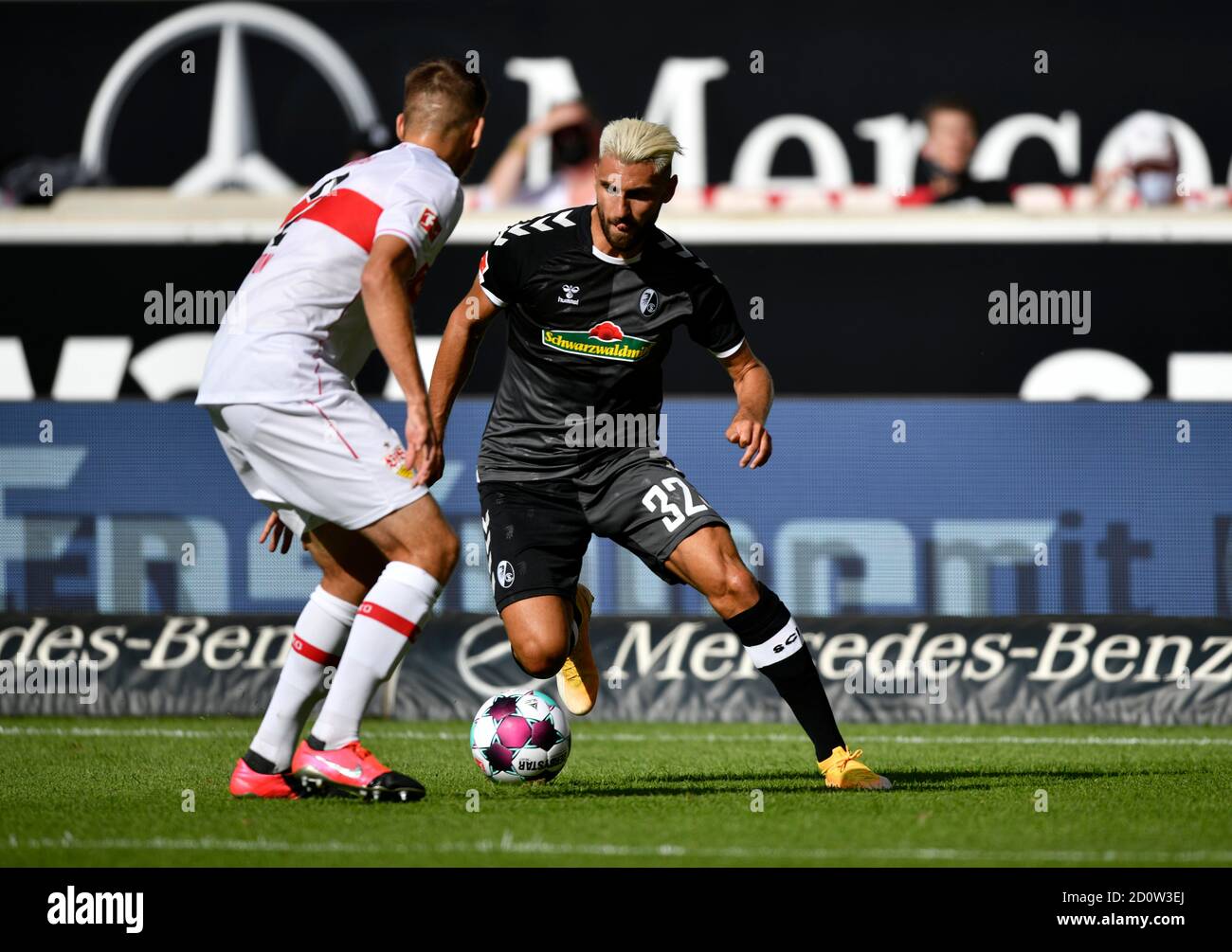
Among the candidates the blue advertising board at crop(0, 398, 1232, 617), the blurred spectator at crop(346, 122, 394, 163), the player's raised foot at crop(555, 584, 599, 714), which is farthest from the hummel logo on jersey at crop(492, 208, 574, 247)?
the blurred spectator at crop(346, 122, 394, 163)

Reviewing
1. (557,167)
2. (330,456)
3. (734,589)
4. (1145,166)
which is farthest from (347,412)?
(1145,166)

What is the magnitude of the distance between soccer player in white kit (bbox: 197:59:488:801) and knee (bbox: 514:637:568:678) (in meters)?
0.81

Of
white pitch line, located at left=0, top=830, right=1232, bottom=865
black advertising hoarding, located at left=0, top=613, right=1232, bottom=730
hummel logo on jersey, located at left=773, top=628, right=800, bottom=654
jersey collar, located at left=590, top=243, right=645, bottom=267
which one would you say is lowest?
black advertising hoarding, located at left=0, top=613, right=1232, bottom=730

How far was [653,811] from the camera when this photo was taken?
5320 millimetres

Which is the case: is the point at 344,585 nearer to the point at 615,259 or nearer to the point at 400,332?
the point at 400,332

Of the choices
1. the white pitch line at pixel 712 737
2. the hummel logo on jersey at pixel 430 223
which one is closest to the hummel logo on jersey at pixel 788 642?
the hummel logo on jersey at pixel 430 223

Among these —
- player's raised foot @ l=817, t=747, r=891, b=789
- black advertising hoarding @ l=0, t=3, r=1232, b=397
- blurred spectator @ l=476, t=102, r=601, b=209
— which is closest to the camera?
player's raised foot @ l=817, t=747, r=891, b=789

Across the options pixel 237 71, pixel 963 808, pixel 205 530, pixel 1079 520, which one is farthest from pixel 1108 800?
pixel 237 71

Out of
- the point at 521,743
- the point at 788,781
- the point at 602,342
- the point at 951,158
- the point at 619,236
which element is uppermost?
the point at 619,236

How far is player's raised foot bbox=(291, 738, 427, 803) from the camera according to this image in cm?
523

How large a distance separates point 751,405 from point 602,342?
547 mm

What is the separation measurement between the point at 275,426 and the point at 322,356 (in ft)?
0.86

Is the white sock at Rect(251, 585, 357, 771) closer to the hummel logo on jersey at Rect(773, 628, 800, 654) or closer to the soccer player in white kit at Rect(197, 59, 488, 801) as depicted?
the soccer player in white kit at Rect(197, 59, 488, 801)

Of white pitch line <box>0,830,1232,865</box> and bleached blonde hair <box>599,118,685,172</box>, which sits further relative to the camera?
bleached blonde hair <box>599,118,685,172</box>
